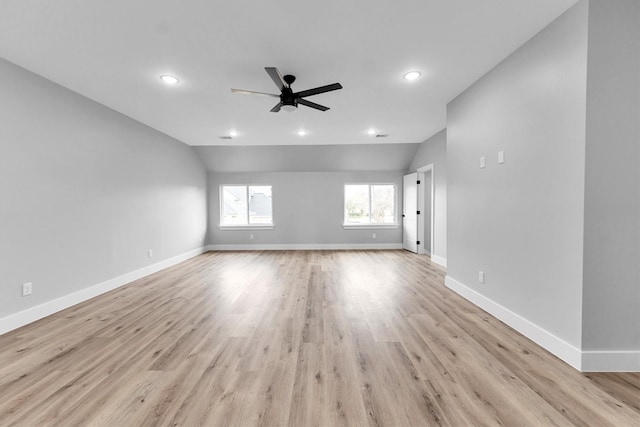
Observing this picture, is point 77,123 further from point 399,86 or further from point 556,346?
point 556,346

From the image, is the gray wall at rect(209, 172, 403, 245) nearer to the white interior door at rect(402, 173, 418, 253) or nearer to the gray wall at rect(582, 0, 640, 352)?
the white interior door at rect(402, 173, 418, 253)

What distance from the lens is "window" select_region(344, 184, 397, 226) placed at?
7.45 meters

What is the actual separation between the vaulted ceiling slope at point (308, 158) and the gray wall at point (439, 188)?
102cm

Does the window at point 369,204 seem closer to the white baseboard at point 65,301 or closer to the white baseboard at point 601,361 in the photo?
the white baseboard at point 65,301

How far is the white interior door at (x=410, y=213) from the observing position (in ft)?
21.5

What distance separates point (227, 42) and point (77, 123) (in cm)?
248

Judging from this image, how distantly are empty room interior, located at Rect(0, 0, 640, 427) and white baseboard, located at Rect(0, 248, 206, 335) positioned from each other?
22 mm

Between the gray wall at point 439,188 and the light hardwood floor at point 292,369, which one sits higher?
the gray wall at point 439,188

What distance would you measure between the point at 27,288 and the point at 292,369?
2.96 meters

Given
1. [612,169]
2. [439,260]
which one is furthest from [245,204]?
[612,169]

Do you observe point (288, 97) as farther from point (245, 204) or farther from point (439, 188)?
point (245, 204)

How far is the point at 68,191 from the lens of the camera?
3.10 metres

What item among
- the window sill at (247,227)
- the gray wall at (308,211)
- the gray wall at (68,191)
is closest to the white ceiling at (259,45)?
the gray wall at (68,191)

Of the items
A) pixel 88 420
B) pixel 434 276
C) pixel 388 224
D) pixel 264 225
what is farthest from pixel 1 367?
pixel 388 224
